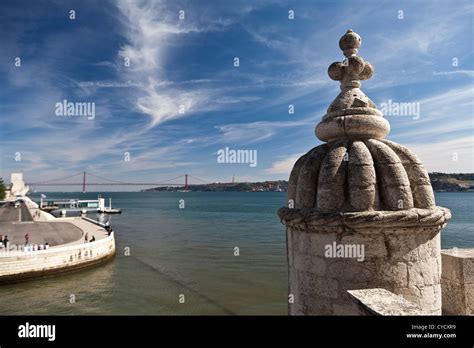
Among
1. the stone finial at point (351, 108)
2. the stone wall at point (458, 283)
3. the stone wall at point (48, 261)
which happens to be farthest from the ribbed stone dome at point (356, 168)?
the stone wall at point (48, 261)

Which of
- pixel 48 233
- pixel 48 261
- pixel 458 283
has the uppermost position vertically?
pixel 458 283

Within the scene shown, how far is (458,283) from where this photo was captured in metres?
4.45

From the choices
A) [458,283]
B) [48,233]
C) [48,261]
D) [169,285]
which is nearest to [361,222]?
[458,283]

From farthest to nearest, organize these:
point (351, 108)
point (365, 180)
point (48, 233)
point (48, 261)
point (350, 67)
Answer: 1. point (48, 233)
2. point (48, 261)
3. point (350, 67)
4. point (351, 108)
5. point (365, 180)

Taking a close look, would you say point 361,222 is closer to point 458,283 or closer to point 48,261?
point 458,283

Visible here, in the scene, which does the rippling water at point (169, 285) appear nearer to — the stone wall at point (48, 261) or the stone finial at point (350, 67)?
the stone wall at point (48, 261)

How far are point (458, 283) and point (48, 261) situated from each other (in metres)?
22.2

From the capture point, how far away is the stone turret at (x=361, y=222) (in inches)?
130

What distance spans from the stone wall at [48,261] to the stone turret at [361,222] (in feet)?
68.3

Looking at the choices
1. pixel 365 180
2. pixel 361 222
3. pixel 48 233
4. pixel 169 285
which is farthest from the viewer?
pixel 48 233
